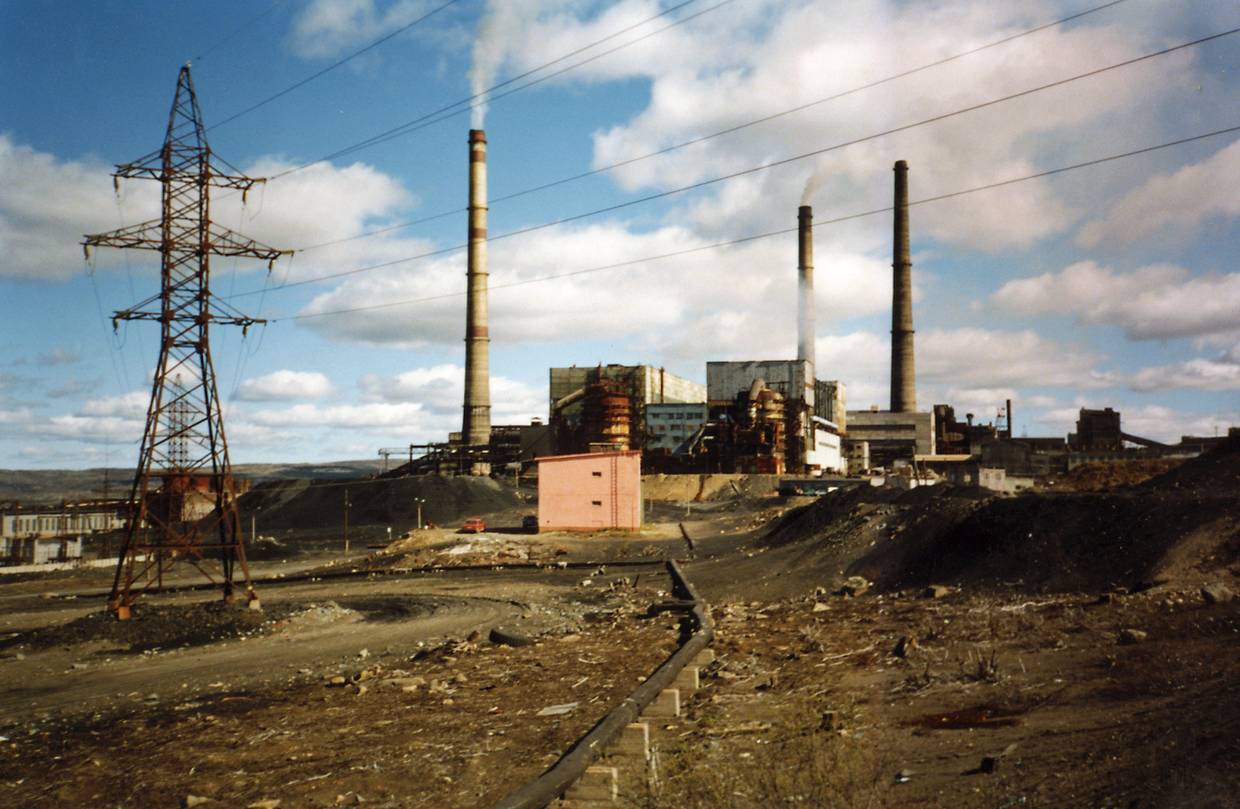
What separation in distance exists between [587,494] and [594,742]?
31433 millimetres

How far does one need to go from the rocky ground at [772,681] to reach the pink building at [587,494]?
1566cm

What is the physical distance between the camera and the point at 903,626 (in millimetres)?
12445

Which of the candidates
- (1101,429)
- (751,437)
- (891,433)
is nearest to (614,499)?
(751,437)

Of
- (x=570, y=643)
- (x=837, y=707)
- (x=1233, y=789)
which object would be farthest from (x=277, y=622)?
(x=1233, y=789)

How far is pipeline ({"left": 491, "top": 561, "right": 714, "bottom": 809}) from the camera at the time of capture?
6.09m

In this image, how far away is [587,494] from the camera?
38500 mm

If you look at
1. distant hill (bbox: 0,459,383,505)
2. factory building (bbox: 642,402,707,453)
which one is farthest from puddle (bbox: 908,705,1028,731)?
distant hill (bbox: 0,459,383,505)

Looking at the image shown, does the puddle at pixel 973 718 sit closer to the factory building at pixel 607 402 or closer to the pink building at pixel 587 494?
the pink building at pixel 587 494

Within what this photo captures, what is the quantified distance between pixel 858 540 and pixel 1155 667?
13349 millimetres

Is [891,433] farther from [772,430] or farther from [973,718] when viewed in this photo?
[973,718]

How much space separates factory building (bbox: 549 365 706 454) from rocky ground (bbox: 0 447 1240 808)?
3324cm

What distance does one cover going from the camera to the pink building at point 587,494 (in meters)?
38.3

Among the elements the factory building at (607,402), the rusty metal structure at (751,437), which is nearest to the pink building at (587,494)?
the factory building at (607,402)

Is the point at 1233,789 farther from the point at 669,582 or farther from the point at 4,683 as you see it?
the point at 669,582
